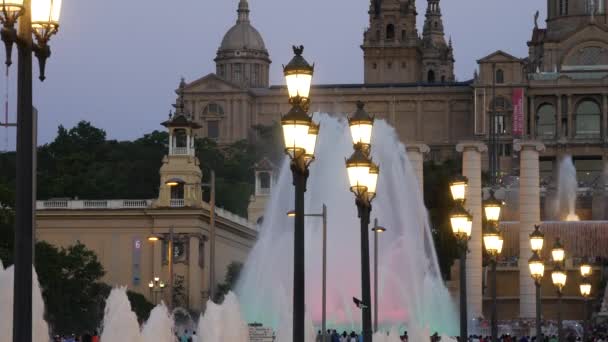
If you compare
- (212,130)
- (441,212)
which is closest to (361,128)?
(441,212)

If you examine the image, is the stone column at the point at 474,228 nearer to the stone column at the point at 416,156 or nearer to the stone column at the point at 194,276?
the stone column at the point at 416,156

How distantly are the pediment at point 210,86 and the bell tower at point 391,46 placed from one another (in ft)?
68.3

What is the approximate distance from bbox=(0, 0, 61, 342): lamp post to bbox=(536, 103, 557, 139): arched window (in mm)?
155682

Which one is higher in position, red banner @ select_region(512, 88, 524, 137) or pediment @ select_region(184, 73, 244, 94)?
pediment @ select_region(184, 73, 244, 94)

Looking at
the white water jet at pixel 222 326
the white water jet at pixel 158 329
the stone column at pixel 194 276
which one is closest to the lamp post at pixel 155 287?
the stone column at pixel 194 276

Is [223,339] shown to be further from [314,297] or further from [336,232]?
[336,232]

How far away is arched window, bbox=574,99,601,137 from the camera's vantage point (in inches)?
6708

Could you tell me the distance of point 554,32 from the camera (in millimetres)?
181750

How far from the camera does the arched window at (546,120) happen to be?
16988 cm

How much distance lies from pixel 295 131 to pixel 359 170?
132 inches

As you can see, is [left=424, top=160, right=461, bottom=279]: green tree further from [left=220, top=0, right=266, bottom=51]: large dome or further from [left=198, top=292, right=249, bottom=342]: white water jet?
[left=220, top=0, right=266, bottom=51]: large dome

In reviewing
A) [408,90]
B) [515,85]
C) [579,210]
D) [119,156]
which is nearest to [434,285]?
[579,210]

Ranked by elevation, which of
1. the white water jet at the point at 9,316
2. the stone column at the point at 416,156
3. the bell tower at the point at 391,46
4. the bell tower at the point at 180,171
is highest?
the bell tower at the point at 391,46

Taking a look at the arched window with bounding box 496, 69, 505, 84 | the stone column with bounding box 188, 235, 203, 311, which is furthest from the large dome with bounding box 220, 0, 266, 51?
the stone column with bounding box 188, 235, 203, 311
